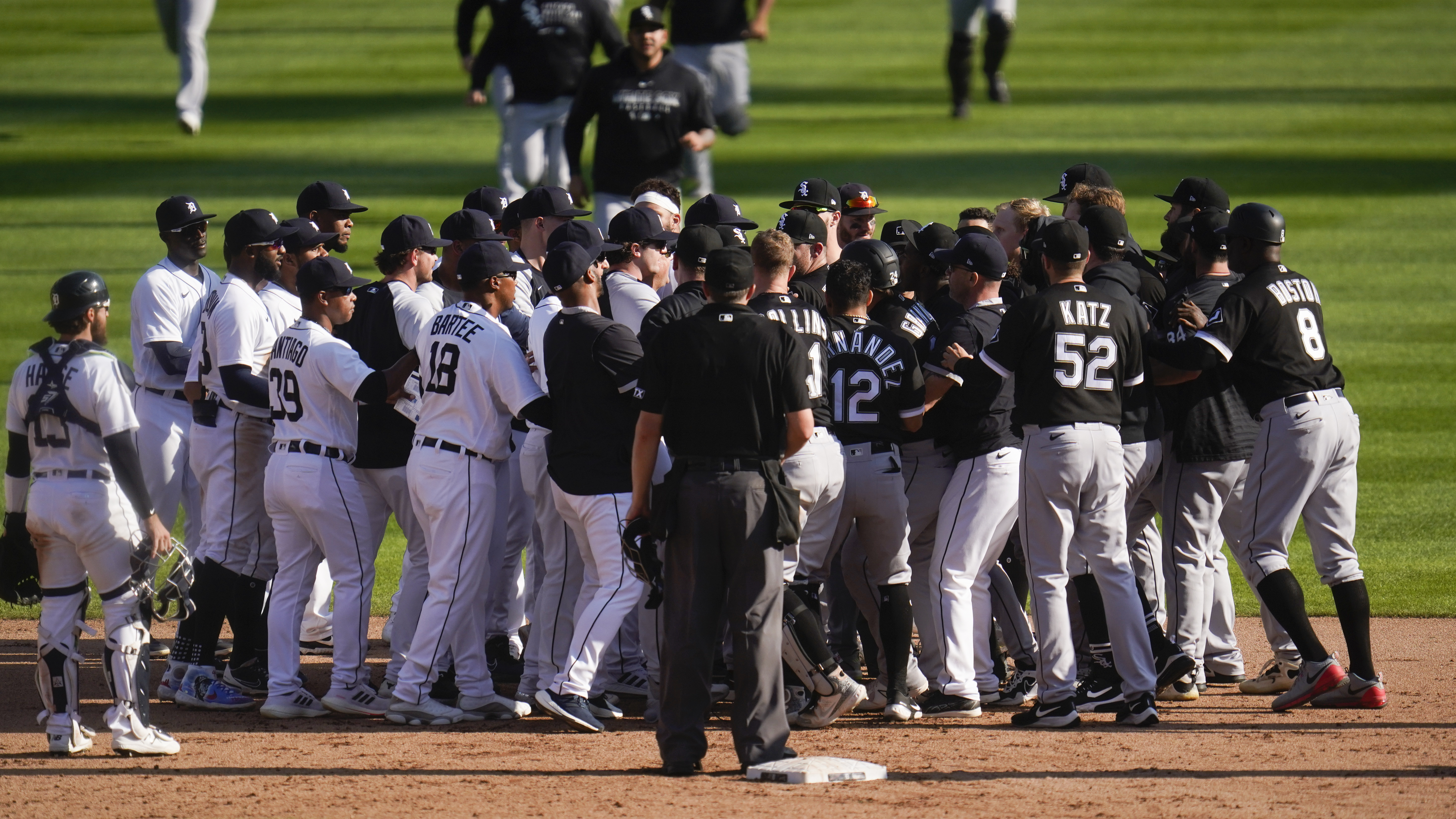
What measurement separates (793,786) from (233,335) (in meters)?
2.94

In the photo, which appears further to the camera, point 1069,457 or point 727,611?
point 1069,457

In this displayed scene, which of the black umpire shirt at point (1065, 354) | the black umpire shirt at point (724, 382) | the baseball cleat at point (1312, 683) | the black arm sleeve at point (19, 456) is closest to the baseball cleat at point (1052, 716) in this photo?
the baseball cleat at point (1312, 683)

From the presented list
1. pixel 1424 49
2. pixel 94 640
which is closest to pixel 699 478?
pixel 94 640

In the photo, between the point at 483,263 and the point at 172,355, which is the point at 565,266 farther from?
the point at 172,355

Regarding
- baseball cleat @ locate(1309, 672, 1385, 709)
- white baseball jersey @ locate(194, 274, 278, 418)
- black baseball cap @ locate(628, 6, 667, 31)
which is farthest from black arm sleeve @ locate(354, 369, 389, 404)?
black baseball cap @ locate(628, 6, 667, 31)

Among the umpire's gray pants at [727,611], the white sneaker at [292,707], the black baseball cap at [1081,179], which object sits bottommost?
the white sneaker at [292,707]

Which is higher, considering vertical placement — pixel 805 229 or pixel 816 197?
pixel 816 197

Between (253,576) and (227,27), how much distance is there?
17.9m

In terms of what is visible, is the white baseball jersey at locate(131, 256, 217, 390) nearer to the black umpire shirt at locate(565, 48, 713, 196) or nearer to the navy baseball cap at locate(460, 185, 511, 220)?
the navy baseball cap at locate(460, 185, 511, 220)

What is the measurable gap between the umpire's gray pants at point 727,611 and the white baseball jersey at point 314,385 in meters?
1.57

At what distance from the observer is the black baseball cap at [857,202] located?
768 cm

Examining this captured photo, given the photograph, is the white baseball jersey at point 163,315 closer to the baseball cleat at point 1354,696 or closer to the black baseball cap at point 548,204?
the black baseball cap at point 548,204

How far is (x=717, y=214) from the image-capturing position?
7207 millimetres

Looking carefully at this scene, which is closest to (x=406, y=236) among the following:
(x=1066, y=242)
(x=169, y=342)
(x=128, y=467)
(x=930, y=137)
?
(x=169, y=342)
